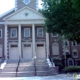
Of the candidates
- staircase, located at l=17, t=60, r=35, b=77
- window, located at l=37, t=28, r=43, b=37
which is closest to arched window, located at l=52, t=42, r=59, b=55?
window, located at l=37, t=28, r=43, b=37

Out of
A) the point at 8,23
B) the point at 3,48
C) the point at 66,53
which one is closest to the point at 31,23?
the point at 8,23

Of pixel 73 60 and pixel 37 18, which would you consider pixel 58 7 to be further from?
pixel 73 60

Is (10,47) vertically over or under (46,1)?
under

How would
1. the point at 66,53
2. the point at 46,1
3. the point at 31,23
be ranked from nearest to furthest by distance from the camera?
the point at 46,1 < the point at 31,23 < the point at 66,53

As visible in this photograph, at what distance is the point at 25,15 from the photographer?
30.0m

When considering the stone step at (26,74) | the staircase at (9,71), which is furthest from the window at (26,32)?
the stone step at (26,74)

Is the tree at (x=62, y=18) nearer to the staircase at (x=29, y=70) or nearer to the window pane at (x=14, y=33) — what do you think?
the staircase at (x=29, y=70)

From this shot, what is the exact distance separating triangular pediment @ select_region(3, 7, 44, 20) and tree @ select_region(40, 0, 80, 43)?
896 centimetres

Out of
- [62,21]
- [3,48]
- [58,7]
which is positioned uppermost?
[58,7]

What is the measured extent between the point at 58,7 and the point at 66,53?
15.9 metres

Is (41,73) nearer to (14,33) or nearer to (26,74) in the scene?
(26,74)

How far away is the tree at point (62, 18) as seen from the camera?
56.5ft

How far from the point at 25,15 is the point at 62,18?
12.5 metres

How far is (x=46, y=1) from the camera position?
790 inches
